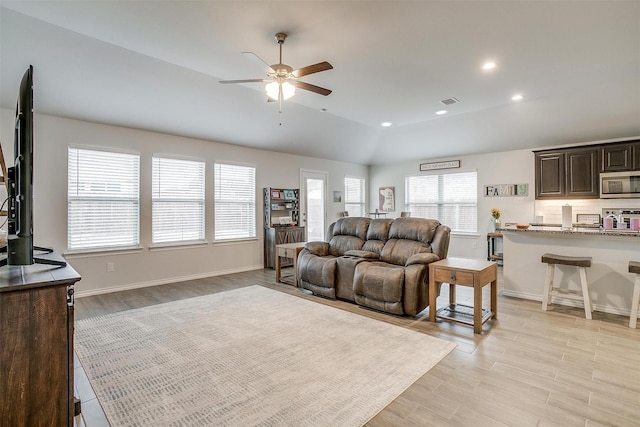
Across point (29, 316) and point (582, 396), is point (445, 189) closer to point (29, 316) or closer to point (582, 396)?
point (582, 396)

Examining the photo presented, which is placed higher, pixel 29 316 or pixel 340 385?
pixel 29 316

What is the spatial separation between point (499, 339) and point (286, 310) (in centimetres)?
229

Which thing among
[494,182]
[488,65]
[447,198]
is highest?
[488,65]

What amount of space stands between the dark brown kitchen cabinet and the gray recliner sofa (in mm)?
3487

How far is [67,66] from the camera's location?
3656 millimetres

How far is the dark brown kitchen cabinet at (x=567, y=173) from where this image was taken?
5.70 meters

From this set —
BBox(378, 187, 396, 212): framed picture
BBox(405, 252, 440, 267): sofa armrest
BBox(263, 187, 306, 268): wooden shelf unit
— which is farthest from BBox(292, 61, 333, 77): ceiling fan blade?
BBox(378, 187, 396, 212): framed picture

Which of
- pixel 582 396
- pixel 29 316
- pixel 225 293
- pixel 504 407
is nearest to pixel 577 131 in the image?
pixel 582 396

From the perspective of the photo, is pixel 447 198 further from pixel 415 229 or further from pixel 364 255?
pixel 364 255

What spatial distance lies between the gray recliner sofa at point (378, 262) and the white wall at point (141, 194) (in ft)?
6.80

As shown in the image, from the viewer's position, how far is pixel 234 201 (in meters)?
6.39

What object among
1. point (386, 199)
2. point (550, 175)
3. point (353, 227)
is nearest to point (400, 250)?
point (353, 227)

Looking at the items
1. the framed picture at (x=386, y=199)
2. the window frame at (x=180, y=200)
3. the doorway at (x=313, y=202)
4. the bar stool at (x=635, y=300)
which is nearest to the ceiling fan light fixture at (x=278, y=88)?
the window frame at (x=180, y=200)

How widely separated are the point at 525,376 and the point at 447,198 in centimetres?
593
